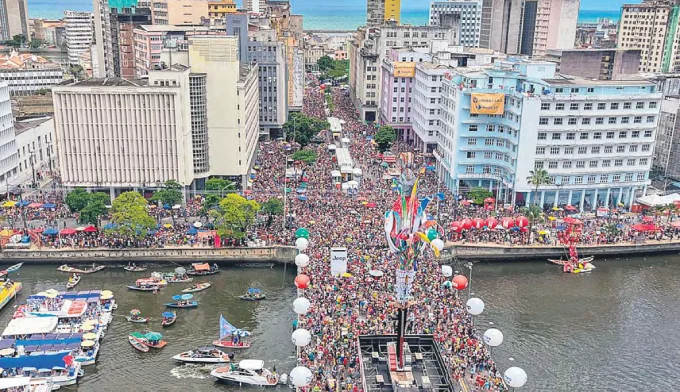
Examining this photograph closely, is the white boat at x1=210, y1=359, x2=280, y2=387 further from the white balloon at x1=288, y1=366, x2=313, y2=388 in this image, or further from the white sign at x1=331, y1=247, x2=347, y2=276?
the white sign at x1=331, y1=247, x2=347, y2=276

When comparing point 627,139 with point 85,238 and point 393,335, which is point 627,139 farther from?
point 85,238

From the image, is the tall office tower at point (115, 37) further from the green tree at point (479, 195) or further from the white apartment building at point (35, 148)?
the green tree at point (479, 195)

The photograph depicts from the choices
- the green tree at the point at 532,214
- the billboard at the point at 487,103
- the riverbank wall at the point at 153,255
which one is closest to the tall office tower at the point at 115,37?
the riverbank wall at the point at 153,255

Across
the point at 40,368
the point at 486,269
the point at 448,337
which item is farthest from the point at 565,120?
the point at 40,368

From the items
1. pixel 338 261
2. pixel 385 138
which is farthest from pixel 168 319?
pixel 385 138

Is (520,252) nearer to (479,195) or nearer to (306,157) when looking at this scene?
(479,195)
